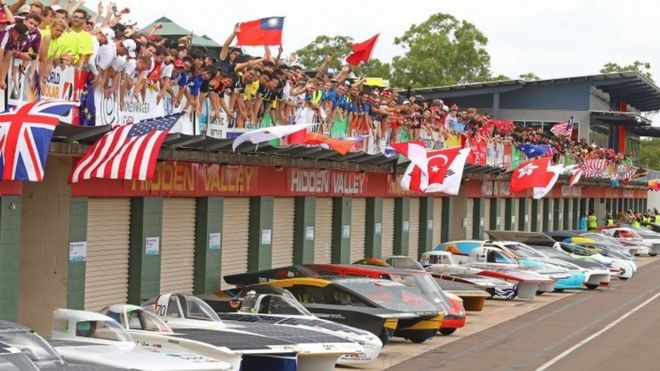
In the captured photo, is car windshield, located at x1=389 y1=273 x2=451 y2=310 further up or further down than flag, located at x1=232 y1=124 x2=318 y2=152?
further down

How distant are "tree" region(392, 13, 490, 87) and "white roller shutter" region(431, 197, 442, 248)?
66.0 m

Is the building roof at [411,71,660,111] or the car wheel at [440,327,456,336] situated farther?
the building roof at [411,71,660,111]

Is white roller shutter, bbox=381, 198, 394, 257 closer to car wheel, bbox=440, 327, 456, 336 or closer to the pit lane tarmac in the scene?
the pit lane tarmac

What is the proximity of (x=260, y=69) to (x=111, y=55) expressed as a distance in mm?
5739

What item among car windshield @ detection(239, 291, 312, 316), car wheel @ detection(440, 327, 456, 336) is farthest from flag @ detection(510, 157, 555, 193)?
car windshield @ detection(239, 291, 312, 316)

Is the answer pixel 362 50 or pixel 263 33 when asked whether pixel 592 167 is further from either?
pixel 263 33

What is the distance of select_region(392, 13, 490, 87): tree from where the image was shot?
11419 cm

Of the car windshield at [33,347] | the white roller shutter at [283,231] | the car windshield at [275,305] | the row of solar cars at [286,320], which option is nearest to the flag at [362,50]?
the white roller shutter at [283,231]

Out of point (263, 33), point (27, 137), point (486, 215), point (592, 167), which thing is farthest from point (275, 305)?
point (592, 167)

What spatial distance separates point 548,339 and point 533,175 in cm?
1621

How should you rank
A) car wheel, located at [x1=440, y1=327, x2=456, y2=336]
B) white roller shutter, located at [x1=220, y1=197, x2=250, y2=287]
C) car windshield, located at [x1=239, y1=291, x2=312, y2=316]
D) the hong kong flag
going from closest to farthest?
car windshield, located at [x1=239, y1=291, x2=312, y2=316] → car wheel, located at [x1=440, y1=327, x2=456, y2=336] → white roller shutter, located at [x1=220, y1=197, x2=250, y2=287] → the hong kong flag

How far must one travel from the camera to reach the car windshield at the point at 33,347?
45.5 ft

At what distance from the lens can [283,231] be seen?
33.5 m

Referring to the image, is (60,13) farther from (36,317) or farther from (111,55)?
(36,317)
